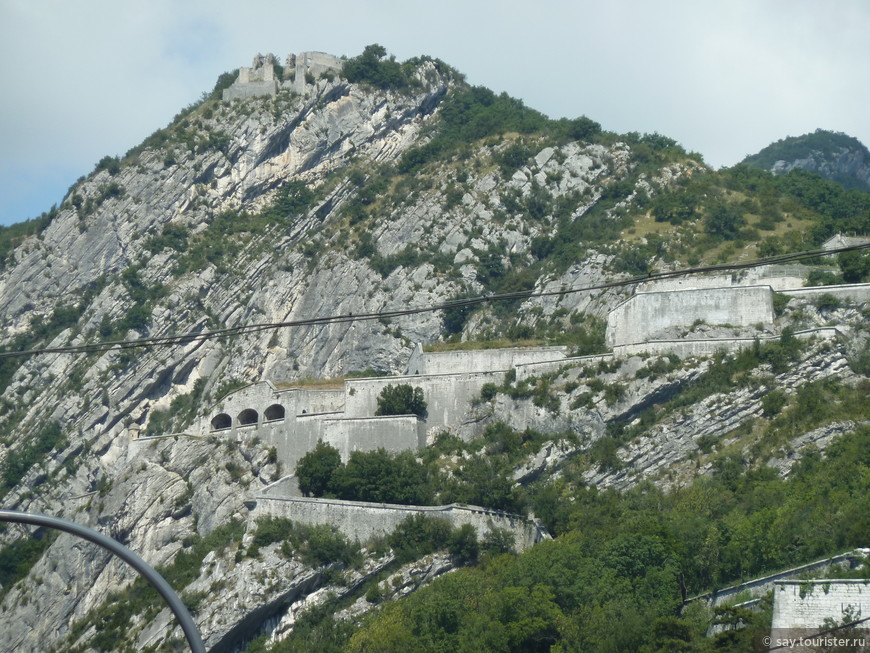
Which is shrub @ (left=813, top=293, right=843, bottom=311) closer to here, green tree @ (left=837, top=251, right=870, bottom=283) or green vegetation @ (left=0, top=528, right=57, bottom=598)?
green tree @ (left=837, top=251, right=870, bottom=283)

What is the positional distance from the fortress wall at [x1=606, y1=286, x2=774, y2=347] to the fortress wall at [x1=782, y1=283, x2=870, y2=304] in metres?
1.23

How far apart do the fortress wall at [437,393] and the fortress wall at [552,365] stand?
2.73ft

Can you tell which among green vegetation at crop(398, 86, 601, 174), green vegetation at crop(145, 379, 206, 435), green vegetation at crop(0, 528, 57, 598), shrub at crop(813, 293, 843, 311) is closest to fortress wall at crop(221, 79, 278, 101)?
green vegetation at crop(398, 86, 601, 174)

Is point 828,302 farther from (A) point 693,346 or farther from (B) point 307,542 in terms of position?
(B) point 307,542

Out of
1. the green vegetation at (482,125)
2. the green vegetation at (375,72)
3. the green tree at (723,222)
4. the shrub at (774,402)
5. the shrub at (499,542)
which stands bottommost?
the shrub at (499,542)

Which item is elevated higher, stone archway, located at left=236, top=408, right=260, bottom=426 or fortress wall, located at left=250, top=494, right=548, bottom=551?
stone archway, located at left=236, top=408, right=260, bottom=426

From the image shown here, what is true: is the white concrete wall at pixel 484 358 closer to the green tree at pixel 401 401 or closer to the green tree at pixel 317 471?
the green tree at pixel 401 401

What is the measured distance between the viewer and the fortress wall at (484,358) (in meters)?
43.6

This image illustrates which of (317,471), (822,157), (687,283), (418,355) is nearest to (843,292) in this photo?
(687,283)

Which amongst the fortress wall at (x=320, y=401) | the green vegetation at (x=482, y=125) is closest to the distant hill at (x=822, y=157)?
the green vegetation at (x=482, y=125)

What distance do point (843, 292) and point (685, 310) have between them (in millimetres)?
5147

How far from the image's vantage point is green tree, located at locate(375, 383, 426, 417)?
4306 centimetres

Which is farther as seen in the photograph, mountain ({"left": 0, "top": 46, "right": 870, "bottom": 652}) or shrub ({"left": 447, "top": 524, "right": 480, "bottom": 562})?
shrub ({"left": 447, "top": 524, "right": 480, "bottom": 562})

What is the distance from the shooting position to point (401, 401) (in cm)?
4309
